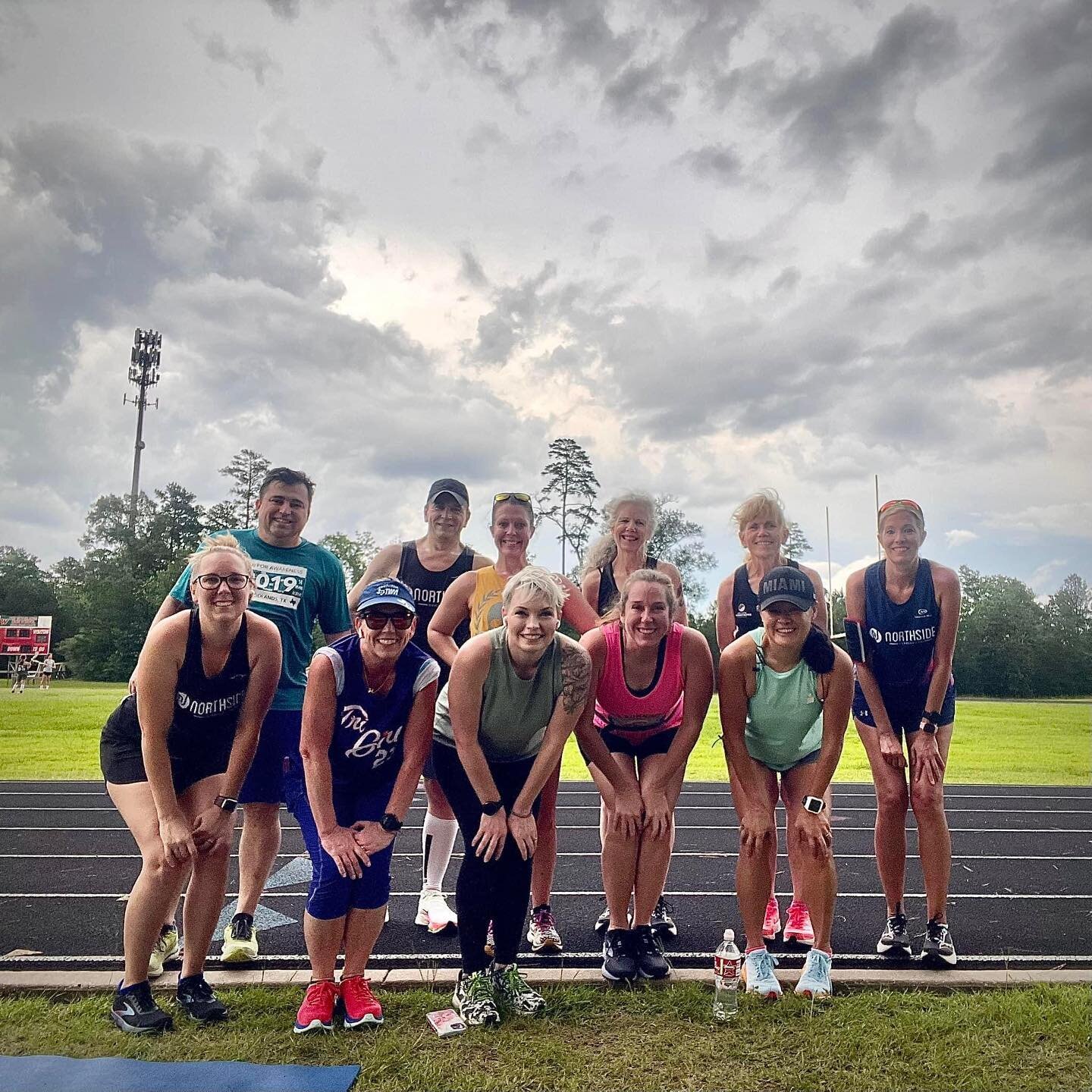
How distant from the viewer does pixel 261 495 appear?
4176 mm

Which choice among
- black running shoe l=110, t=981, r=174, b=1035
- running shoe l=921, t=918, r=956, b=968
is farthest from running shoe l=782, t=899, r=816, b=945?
black running shoe l=110, t=981, r=174, b=1035

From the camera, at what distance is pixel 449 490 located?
4.54 metres

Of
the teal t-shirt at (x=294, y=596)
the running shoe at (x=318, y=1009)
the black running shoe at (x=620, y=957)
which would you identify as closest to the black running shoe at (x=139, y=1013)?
the running shoe at (x=318, y=1009)

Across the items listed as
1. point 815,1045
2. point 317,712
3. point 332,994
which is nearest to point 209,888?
point 332,994

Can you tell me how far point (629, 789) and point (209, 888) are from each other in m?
1.82

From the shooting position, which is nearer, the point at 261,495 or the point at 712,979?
the point at 712,979

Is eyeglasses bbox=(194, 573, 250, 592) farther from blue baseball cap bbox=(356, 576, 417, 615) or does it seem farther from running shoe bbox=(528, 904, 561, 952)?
running shoe bbox=(528, 904, 561, 952)

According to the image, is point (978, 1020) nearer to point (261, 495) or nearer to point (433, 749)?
point (433, 749)

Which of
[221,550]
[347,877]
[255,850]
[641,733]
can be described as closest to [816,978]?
[641,733]

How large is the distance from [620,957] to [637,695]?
1.14m

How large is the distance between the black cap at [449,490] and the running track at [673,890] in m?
2.31

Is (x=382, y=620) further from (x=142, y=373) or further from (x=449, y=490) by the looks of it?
(x=142, y=373)

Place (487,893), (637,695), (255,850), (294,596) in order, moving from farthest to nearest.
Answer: (294,596), (255,850), (637,695), (487,893)

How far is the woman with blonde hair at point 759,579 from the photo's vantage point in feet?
13.8
